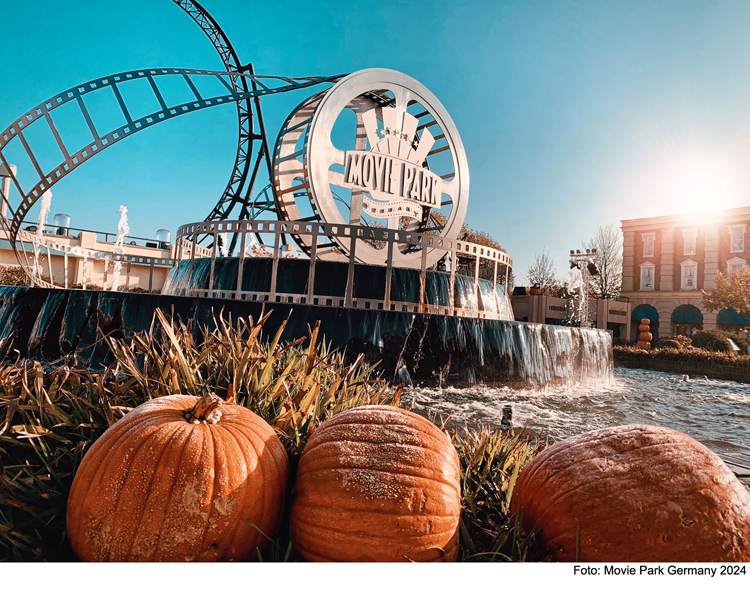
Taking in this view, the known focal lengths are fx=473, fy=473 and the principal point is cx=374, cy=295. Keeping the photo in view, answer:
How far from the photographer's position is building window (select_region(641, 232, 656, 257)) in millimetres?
43375

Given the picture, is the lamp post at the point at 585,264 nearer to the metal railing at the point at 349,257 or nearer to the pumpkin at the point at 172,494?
the metal railing at the point at 349,257

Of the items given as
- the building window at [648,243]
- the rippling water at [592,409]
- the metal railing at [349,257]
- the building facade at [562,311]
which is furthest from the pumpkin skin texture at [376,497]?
the building window at [648,243]

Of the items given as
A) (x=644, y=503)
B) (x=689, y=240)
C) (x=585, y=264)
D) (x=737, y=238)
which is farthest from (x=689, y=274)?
(x=644, y=503)

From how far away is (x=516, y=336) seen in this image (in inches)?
324

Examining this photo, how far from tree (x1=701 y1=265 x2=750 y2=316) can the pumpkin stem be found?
111 ft

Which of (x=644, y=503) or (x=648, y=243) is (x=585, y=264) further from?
(x=644, y=503)

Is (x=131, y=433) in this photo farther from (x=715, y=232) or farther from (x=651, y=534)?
(x=715, y=232)

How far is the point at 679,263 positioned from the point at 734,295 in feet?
47.8

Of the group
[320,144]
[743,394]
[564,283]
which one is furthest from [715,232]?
[320,144]

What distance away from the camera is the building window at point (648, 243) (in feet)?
142

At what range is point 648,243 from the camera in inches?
1721

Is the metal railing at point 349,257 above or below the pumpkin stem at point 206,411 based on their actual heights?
above

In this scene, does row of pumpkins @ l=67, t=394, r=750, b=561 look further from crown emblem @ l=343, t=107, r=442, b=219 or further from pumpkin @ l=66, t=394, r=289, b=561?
crown emblem @ l=343, t=107, r=442, b=219

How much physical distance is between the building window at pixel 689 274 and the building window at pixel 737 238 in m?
2.95
